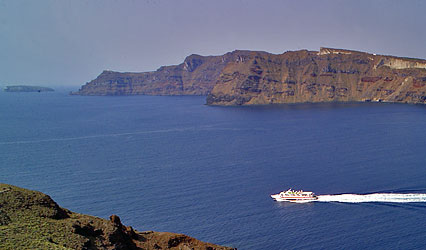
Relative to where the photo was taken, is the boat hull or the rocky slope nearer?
the rocky slope

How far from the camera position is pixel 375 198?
76750 millimetres

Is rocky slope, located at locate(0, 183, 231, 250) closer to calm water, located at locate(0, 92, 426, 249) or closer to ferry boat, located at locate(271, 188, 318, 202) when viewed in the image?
calm water, located at locate(0, 92, 426, 249)

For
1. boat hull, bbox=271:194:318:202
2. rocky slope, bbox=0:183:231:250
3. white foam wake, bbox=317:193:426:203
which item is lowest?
boat hull, bbox=271:194:318:202

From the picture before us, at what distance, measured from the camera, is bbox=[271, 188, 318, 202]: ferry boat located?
78625 mm

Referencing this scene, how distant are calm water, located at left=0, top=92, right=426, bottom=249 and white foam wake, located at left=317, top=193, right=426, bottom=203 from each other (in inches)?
80.4

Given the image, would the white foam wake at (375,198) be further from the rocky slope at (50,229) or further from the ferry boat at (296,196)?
the rocky slope at (50,229)

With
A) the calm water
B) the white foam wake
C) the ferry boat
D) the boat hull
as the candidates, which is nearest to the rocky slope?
the calm water

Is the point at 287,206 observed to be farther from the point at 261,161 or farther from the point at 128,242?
the point at 128,242

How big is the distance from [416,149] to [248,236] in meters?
82.8

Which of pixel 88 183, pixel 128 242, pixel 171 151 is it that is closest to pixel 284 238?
pixel 128 242

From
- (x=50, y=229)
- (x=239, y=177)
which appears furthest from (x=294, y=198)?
(x=50, y=229)

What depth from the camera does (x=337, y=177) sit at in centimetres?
9275

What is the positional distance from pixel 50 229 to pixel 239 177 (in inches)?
2614

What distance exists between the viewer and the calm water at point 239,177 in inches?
2562
